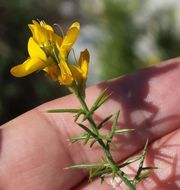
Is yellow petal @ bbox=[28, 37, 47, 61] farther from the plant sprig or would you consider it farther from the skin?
the skin

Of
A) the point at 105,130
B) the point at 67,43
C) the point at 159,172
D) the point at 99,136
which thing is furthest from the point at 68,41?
the point at 159,172

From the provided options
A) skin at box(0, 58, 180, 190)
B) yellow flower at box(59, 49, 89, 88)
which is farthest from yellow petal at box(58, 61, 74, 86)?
skin at box(0, 58, 180, 190)

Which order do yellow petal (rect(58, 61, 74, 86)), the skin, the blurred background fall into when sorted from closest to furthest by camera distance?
1. yellow petal (rect(58, 61, 74, 86))
2. the skin
3. the blurred background

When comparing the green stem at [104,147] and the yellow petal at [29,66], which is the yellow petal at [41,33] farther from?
the green stem at [104,147]

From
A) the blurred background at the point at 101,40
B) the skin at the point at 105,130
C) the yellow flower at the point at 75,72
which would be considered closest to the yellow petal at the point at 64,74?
the yellow flower at the point at 75,72

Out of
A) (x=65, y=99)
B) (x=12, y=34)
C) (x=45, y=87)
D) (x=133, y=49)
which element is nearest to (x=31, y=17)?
(x=12, y=34)

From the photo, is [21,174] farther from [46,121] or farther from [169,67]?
[169,67]

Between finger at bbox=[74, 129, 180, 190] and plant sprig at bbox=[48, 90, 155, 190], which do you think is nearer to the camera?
plant sprig at bbox=[48, 90, 155, 190]
